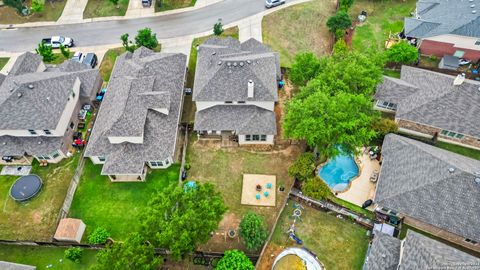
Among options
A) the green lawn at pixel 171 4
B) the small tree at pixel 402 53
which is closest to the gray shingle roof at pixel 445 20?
the small tree at pixel 402 53

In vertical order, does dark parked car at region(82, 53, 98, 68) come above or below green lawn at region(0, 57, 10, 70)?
above

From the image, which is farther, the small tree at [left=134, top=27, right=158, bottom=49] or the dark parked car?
the dark parked car

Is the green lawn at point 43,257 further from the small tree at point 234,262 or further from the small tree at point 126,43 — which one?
the small tree at point 126,43

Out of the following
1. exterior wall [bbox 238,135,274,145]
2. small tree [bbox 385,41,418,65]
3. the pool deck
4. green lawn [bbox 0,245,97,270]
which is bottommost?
green lawn [bbox 0,245,97,270]

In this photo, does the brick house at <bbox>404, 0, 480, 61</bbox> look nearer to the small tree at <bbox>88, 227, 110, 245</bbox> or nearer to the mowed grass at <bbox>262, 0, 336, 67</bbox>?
the mowed grass at <bbox>262, 0, 336, 67</bbox>

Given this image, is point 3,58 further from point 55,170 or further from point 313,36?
point 313,36

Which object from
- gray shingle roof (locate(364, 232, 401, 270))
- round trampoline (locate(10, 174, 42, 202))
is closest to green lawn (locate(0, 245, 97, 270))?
round trampoline (locate(10, 174, 42, 202))
